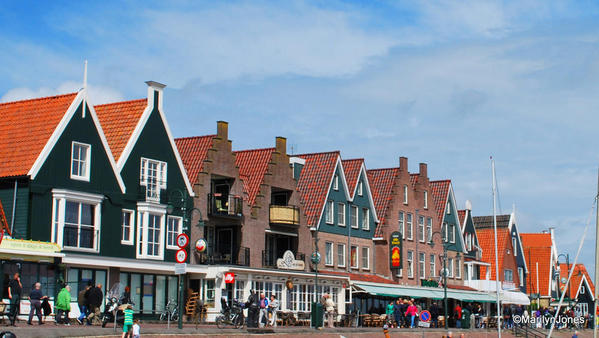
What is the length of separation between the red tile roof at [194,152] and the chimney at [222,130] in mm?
447

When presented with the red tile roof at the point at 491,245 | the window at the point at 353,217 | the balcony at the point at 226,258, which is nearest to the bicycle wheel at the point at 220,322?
the balcony at the point at 226,258

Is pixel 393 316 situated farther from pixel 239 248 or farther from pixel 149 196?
pixel 149 196

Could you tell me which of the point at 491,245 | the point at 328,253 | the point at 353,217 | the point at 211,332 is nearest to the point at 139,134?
the point at 211,332

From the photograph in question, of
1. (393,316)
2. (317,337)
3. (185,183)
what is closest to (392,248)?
(393,316)

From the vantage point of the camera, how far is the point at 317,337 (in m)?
45.8

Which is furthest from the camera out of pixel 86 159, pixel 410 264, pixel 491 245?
pixel 491 245

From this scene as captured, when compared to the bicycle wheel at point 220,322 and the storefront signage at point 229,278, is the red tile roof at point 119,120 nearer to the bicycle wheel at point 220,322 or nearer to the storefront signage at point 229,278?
the storefront signage at point 229,278

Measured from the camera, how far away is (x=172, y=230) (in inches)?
2128

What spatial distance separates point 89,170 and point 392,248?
3026cm

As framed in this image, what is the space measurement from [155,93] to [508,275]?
50293mm

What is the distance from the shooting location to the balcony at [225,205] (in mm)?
56562

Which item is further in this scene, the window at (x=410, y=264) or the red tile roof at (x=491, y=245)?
the red tile roof at (x=491, y=245)

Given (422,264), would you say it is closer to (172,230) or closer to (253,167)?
(253,167)

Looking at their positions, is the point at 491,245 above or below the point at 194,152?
below
